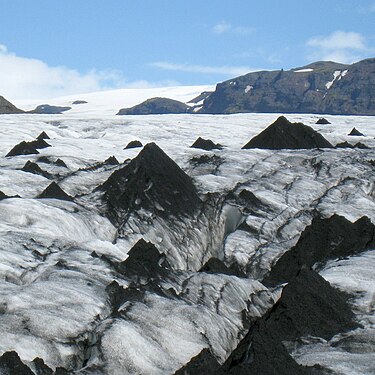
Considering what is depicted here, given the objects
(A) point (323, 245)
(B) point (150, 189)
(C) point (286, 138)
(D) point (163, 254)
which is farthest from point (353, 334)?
(C) point (286, 138)

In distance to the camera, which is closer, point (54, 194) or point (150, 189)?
point (54, 194)

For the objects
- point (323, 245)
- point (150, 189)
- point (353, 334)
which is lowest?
point (353, 334)

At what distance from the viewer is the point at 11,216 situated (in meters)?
20.4

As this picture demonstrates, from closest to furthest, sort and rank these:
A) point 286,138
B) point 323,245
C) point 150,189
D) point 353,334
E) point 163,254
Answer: point 353,334, point 163,254, point 323,245, point 150,189, point 286,138

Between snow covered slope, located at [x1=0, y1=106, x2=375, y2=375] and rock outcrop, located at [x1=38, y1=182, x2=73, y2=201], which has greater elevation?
rock outcrop, located at [x1=38, y1=182, x2=73, y2=201]

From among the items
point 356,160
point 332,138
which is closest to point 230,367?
point 356,160

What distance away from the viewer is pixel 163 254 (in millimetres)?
18766

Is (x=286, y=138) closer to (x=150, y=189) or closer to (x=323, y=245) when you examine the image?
(x=150, y=189)

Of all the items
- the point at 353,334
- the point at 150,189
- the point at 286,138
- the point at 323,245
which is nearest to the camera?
the point at 353,334

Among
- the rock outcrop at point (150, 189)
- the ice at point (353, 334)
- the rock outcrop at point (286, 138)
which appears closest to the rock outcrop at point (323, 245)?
the ice at point (353, 334)

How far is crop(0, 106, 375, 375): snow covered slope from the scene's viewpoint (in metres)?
13.5

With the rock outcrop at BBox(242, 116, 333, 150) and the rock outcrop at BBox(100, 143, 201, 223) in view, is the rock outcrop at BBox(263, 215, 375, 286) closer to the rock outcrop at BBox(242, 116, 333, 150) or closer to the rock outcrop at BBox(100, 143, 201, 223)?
the rock outcrop at BBox(100, 143, 201, 223)

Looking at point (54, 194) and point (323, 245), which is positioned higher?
point (54, 194)

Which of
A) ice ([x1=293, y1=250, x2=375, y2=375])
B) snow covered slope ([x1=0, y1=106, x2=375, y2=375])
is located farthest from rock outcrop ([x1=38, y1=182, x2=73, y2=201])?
ice ([x1=293, y1=250, x2=375, y2=375])
